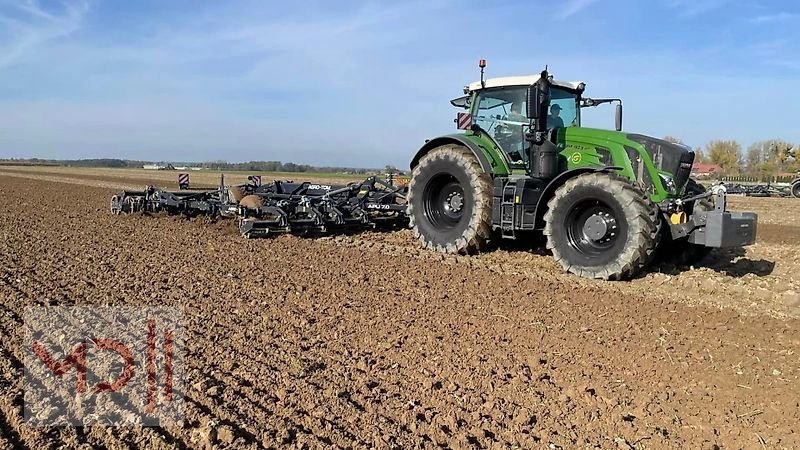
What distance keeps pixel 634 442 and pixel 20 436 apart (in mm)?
3096

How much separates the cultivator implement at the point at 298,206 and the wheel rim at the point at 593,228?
3.83m

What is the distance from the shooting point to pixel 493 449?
309 cm

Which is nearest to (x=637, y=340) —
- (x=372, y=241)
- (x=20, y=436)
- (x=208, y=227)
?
(x=20, y=436)

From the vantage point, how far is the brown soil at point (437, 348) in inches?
129

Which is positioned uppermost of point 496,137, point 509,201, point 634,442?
point 496,137

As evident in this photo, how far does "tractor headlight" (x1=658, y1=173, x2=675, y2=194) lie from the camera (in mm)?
7309

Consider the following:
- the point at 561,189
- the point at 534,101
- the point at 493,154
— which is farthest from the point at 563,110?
the point at 561,189

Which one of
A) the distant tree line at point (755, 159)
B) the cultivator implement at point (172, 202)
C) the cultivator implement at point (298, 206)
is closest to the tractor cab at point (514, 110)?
the cultivator implement at point (298, 206)

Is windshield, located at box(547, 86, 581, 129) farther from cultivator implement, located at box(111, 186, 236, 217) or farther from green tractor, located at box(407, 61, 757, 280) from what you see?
cultivator implement, located at box(111, 186, 236, 217)

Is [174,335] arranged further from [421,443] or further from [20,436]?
[421,443]

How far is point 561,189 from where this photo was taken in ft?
24.8

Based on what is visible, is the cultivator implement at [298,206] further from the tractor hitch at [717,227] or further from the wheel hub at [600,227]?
the tractor hitch at [717,227]

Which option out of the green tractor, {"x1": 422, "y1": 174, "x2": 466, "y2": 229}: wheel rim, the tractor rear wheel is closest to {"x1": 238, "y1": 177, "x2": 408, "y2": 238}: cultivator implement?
{"x1": 422, "y1": 174, "x2": 466, "y2": 229}: wheel rim

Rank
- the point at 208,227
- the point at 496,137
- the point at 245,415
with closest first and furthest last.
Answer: the point at 245,415 → the point at 496,137 → the point at 208,227
